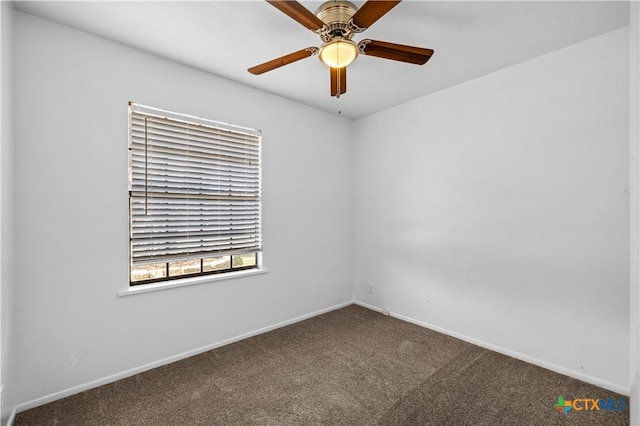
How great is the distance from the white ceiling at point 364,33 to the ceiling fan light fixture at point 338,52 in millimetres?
289

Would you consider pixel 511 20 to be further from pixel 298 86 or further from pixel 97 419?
pixel 97 419

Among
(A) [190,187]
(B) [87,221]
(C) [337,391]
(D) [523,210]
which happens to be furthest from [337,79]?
(C) [337,391]

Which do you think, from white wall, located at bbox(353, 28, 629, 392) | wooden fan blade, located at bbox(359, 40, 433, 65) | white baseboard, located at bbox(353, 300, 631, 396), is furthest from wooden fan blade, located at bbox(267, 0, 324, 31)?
white baseboard, located at bbox(353, 300, 631, 396)

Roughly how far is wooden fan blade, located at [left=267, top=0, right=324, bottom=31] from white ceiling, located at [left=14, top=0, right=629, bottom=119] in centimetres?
35

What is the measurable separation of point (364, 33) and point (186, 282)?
263 cm

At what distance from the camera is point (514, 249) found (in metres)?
2.74

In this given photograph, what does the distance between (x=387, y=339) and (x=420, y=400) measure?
0.98m

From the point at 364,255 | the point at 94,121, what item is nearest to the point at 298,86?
the point at 94,121

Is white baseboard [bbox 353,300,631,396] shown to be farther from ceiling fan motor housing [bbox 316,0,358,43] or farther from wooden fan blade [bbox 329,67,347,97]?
ceiling fan motor housing [bbox 316,0,358,43]

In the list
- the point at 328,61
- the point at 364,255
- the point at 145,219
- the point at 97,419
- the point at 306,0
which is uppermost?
the point at 306,0

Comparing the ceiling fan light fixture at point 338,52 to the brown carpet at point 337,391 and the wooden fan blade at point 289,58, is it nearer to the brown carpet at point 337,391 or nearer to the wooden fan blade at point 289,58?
the wooden fan blade at point 289,58

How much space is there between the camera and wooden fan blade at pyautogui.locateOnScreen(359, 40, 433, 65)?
1.81 meters

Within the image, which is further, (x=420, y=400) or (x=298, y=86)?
(x=298, y=86)

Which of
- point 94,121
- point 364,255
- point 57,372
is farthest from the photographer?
point 364,255
